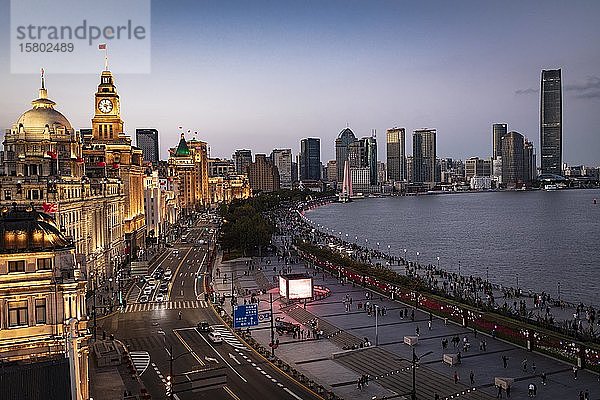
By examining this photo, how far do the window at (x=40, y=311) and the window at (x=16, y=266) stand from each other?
217 cm

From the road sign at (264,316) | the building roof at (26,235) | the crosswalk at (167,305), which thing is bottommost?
the crosswalk at (167,305)

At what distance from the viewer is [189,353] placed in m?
49.5

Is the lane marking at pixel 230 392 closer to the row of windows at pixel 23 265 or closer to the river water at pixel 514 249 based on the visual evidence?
the row of windows at pixel 23 265

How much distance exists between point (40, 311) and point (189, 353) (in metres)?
14.3

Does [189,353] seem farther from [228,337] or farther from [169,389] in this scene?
[169,389]

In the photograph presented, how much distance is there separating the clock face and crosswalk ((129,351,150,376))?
72.1 meters

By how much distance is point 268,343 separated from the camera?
173 feet

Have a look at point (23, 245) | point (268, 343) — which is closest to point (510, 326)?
point (268, 343)

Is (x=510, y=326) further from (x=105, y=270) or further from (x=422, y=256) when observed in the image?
(x=422, y=256)

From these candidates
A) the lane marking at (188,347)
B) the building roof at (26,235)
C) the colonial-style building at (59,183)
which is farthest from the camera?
the colonial-style building at (59,183)

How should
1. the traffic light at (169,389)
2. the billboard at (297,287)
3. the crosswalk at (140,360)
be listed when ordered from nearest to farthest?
the traffic light at (169,389)
the crosswalk at (140,360)
the billboard at (297,287)

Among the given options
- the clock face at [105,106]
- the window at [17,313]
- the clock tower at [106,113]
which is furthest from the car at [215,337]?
the clock face at [105,106]

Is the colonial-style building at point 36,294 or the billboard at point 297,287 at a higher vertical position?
the colonial-style building at point 36,294

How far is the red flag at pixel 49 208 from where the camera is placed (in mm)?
61116
